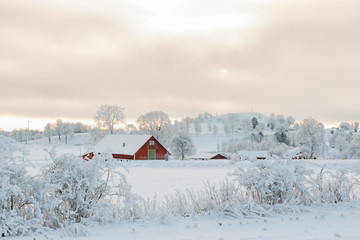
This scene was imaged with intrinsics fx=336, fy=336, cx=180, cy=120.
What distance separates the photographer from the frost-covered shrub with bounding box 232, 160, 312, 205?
747 cm

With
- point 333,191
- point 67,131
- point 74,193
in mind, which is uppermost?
point 67,131

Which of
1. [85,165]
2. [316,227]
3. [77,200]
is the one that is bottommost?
[316,227]

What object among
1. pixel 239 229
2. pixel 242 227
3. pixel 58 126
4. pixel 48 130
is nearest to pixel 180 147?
pixel 242 227

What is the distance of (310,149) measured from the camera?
180 ft

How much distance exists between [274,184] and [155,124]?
56035mm

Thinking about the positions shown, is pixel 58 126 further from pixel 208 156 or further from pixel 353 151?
pixel 353 151

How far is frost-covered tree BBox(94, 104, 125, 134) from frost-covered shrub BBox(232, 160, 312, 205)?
5161 centimetres

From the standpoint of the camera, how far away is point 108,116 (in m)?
57.9

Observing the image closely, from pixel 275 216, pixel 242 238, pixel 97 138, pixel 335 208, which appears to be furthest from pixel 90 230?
pixel 97 138

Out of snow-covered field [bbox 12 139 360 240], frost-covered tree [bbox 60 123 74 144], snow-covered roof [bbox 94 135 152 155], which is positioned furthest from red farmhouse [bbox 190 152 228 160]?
frost-covered tree [bbox 60 123 74 144]

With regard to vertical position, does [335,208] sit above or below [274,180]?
below

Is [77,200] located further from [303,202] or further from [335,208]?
[335,208]

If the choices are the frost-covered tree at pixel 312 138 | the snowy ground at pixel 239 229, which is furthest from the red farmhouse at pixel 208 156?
the snowy ground at pixel 239 229

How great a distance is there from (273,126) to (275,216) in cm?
16662
